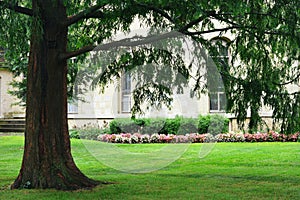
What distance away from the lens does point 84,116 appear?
76.8ft

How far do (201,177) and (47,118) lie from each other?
336 cm

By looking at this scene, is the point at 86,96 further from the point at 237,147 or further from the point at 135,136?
the point at 237,147

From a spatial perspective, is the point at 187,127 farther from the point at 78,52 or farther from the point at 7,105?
the point at 78,52

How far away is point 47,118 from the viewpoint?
8.62 metres

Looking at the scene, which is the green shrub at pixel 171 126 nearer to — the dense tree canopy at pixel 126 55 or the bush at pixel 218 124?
the bush at pixel 218 124

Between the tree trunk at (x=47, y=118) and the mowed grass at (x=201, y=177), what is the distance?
1.26 ft

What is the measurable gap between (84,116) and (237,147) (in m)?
9.30

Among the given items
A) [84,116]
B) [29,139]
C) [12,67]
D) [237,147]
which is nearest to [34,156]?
[29,139]

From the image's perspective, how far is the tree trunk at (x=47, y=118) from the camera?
8.58 meters

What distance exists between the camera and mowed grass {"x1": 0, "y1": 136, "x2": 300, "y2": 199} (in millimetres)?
8161

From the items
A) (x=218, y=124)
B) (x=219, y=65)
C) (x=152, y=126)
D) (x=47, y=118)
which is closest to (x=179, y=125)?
(x=152, y=126)

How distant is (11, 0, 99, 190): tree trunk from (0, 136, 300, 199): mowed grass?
0.38 m

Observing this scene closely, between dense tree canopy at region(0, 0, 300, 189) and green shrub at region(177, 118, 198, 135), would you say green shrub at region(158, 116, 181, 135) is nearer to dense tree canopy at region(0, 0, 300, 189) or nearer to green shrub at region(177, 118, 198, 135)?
green shrub at region(177, 118, 198, 135)

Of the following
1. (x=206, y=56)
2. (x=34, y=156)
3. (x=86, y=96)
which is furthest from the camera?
(x=86, y=96)
